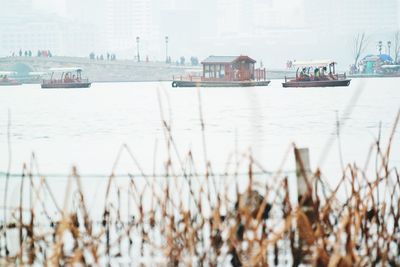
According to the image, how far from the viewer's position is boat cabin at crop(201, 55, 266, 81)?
92.7 feet

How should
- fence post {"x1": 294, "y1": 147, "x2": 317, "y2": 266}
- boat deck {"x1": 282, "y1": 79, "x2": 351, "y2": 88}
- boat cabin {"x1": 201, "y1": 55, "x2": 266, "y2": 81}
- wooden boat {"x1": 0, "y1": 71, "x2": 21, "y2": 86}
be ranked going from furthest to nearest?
wooden boat {"x1": 0, "y1": 71, "x2": 21, "y2": 86}
boat cabin {"x1": 201, "y1": 55, "x2": 266, "y2": 81}
boat deck {"x1": 282, "y1": 79, "x2": 351, "y2": 88}
fence post {"x1": 294, "y1": 147, "x2": 317, "y2": 266}

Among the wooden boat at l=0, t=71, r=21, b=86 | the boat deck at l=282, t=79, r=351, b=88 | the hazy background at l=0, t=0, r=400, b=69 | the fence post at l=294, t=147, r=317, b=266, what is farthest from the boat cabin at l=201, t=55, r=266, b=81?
the hazy background at l=0, t=0, r=400, b=69

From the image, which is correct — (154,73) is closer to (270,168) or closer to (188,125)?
(188,125)

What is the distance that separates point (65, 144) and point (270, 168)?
4116 millimetres

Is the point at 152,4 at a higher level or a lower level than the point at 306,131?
higher

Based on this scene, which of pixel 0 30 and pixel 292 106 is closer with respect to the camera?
pixel 292 106

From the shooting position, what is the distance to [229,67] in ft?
94.8

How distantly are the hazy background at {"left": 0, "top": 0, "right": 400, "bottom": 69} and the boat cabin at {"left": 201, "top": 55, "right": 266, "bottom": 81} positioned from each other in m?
52.1

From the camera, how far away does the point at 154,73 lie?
47188 millimetres

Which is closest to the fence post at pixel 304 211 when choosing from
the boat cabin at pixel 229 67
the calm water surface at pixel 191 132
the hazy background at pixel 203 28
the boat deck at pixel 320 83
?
the calm water surface at pixel 191 132

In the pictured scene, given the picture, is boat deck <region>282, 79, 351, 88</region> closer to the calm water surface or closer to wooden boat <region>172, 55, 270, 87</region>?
wooden boat <region>172, 55, 270, 87</region>

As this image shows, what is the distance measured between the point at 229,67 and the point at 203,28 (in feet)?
255

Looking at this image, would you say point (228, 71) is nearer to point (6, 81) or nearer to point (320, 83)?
point (320, 83)

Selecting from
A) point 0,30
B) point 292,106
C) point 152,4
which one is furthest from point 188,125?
point 152,4
